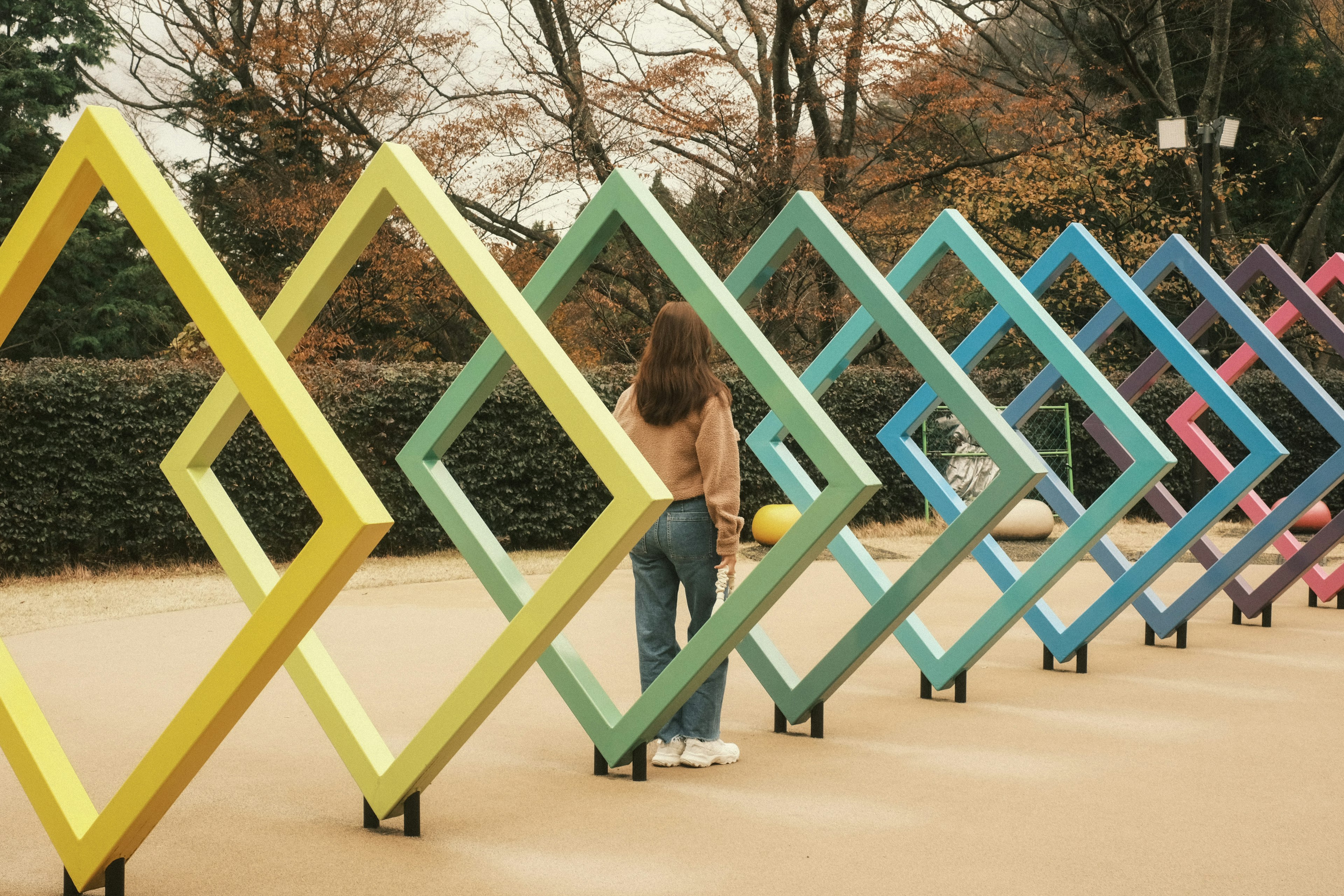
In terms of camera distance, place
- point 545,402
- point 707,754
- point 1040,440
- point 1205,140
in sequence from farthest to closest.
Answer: point 1040,440 < point 1205,140 < point 707,754 < point 545,402

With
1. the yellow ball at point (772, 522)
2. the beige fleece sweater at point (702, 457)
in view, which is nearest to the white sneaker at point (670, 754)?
the beige fleece sweater at point (702, 457)

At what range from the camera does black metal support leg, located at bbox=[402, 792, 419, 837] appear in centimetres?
395

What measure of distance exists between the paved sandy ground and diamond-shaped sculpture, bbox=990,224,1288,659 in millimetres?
341

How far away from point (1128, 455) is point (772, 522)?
23.1 feet

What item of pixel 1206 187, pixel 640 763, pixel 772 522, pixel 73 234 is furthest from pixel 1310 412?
pixel 73 234

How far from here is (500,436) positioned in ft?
46.0

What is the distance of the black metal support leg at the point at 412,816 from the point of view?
3954 millimetres

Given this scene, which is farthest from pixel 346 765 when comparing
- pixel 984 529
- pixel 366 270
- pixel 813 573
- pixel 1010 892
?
pixel 366 270

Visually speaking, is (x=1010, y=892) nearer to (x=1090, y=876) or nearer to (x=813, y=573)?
(x=1090, y=876)

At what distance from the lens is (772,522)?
45.9ft

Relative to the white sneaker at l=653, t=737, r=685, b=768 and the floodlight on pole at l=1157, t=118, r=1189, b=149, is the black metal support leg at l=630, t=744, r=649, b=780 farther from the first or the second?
the floodlight on pole at l=1157, t=118, r=1189, b=149

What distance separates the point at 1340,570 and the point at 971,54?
14.4m

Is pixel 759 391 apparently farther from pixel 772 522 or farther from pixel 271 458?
pixel 772 522

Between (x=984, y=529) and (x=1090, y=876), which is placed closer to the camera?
(x=1090, y=876)
